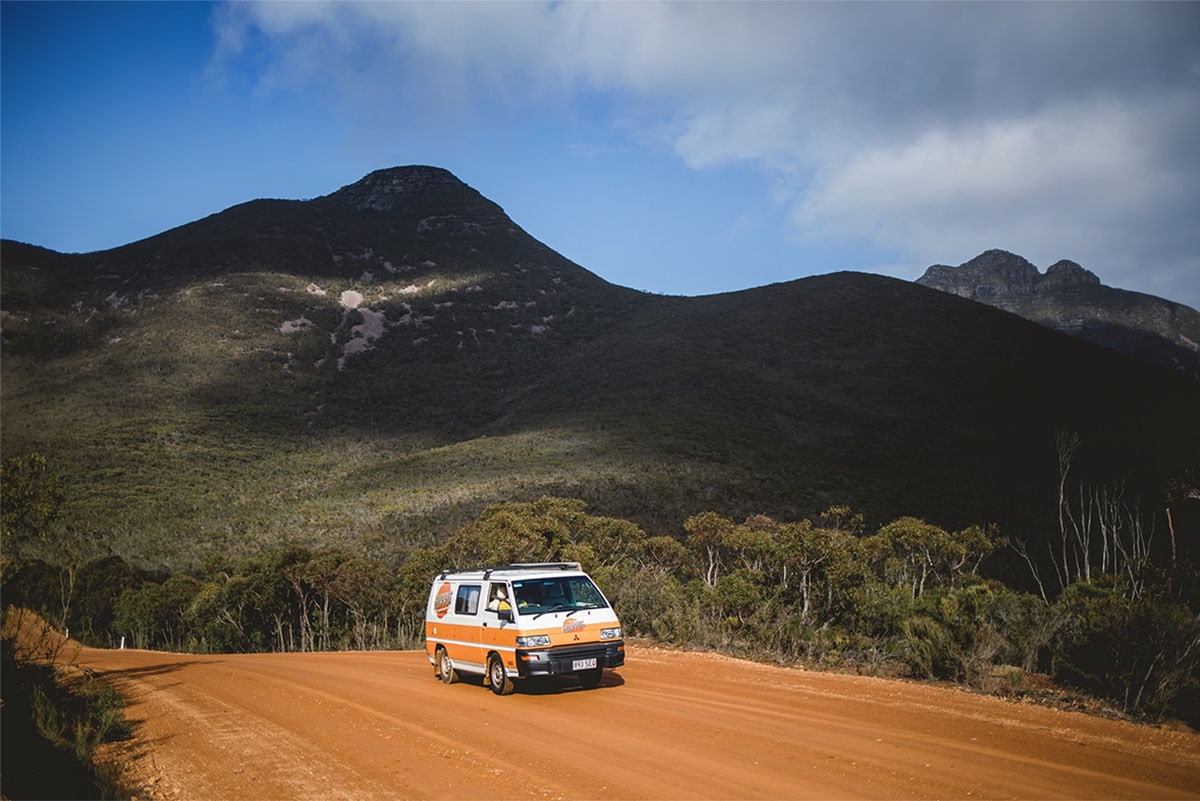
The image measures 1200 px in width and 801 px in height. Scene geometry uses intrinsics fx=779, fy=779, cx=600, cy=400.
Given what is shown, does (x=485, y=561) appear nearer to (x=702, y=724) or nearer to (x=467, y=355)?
(x=702, y=724)

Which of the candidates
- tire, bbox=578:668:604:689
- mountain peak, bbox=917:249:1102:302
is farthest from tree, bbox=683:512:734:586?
mountain peak, bbox=917:249:1102:302

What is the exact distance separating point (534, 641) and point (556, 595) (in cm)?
106

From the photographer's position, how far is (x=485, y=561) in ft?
76.1

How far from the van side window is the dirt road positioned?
50.2 inches

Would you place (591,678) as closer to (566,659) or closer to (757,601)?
(566,659)

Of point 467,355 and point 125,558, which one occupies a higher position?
point 467,355

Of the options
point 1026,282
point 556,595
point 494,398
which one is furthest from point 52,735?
point 1026,282

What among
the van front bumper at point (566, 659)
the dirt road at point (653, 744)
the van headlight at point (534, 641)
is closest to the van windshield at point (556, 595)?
the van headlight at point (534, 641)

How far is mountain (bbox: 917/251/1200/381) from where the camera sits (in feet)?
431

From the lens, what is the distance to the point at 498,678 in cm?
1189

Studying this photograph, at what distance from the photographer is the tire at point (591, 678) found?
1205cm

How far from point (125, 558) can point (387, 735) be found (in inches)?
1600

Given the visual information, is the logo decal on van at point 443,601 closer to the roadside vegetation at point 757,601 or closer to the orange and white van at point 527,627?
the orange and white van at point 527,627

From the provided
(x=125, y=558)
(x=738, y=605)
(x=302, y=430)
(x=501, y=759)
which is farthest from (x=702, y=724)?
(x=302, y=430)
